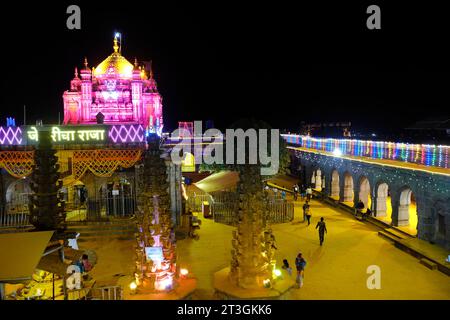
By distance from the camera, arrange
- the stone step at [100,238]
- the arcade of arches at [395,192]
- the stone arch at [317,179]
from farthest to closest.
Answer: the stone arch at [317,179], the stone step at [100,238], the arcade of arches at [395,192]

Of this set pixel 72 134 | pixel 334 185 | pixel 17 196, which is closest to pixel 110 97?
pixel 17 196

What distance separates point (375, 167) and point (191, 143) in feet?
57.0

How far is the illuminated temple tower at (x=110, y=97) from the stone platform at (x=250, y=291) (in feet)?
83.8

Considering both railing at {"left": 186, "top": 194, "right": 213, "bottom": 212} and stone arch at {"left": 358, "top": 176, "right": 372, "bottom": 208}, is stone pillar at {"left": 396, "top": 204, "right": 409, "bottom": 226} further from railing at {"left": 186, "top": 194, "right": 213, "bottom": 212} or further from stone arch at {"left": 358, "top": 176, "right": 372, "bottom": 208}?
railing at {"left": 186, "top": 194, "right": 213, "bottom": 212}

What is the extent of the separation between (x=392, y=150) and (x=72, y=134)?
17.3 meters

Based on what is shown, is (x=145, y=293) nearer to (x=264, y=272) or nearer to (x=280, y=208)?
(x=264, y=272)

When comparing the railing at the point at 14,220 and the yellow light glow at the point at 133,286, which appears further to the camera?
the railing at the point at 14,220

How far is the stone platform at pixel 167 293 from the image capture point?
1050 cm

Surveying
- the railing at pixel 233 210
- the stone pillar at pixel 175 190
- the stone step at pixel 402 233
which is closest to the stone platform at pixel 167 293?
the stone pillar at pixel 175 190

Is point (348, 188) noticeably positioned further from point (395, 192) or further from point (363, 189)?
point (395, 192)

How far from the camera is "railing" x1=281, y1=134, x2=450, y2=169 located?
1645 cm

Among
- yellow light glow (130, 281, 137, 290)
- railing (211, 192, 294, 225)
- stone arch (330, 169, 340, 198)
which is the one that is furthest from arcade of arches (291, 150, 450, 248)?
yellow light glow (130, 281, 137, 290)

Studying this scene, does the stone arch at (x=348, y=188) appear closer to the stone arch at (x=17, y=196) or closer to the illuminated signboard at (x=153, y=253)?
the illuminated signboard at (x=153, y=253)

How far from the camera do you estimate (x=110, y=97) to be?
3597 centimetres
